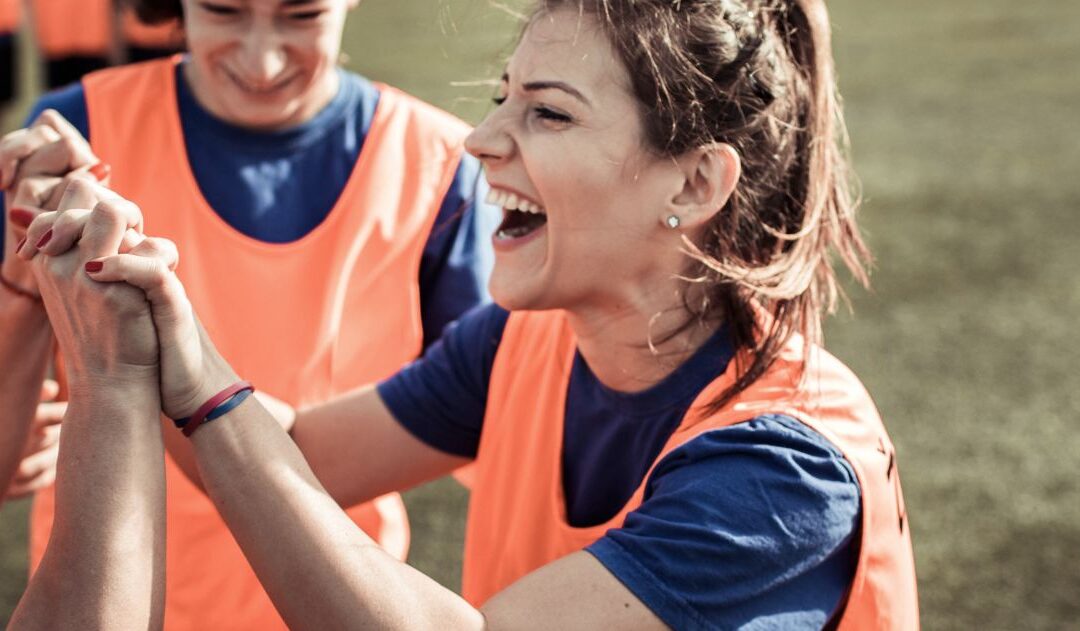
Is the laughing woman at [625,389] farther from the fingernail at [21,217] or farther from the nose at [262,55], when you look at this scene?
the nose at [262,55]

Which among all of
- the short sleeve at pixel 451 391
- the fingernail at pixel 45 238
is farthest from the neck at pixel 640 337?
the fingernail at pixel 45 238

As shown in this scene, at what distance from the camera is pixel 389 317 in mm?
2613

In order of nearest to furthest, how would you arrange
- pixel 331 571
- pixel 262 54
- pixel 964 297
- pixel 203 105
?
pixel 331 571
pixel 262 54
pixel 203 105
pixel 964 297

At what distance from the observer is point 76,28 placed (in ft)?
17.7

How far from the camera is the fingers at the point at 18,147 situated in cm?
215

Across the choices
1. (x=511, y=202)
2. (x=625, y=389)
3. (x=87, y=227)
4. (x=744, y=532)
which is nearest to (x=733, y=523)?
(x=744, y=532)

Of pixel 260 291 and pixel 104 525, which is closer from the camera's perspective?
pixel 104 525

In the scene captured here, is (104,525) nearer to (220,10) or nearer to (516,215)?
(516,215)

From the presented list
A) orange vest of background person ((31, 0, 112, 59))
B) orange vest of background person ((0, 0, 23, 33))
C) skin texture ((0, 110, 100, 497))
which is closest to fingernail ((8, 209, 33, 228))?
skin texture ((0, 110, 100, 497))

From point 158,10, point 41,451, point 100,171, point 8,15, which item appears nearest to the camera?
point 100,171

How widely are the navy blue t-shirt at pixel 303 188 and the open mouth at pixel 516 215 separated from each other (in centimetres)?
37

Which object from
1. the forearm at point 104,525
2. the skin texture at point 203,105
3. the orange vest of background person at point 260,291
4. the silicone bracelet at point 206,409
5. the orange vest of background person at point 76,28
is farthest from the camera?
the orange vest of background person at point 76,28

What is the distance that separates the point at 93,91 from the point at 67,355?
3.31ft

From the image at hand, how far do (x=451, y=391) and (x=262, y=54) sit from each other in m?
0.77
